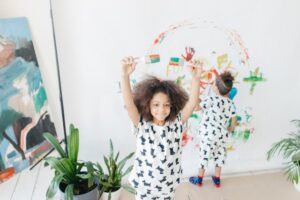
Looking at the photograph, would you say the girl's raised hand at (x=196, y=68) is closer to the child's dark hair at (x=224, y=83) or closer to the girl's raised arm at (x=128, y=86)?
the girl's raised arm at (x=128, y=86)

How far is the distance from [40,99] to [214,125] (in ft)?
3.87

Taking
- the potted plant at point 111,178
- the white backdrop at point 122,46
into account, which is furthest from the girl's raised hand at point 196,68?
the potted plant at point 111,178

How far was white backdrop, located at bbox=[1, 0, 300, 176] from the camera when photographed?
5.41 ft

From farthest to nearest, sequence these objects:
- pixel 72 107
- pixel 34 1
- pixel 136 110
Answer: pixel 72 107, pixel 34 1, pixel 136 110

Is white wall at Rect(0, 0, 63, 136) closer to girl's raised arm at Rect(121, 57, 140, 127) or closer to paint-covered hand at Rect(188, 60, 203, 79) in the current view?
girl's raised arm at Rect(121, 57, 140, 127)

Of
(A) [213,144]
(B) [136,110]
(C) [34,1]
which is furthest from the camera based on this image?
(A) [213,144]

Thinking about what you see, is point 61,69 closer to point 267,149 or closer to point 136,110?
point 136,110

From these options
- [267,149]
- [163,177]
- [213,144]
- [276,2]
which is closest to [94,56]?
[163,177]

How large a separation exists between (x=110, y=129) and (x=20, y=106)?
23.7 inches

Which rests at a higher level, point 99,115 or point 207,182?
point 99,115

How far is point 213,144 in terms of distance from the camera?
194cm

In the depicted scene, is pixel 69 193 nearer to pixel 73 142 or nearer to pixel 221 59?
pixel 73 142

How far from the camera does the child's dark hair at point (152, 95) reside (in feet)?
4.43

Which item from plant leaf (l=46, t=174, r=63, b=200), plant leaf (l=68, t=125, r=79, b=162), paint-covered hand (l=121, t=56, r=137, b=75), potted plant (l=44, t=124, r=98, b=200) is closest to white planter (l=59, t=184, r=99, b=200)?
potted plant (l=44, t=124, r=98, b=200)
